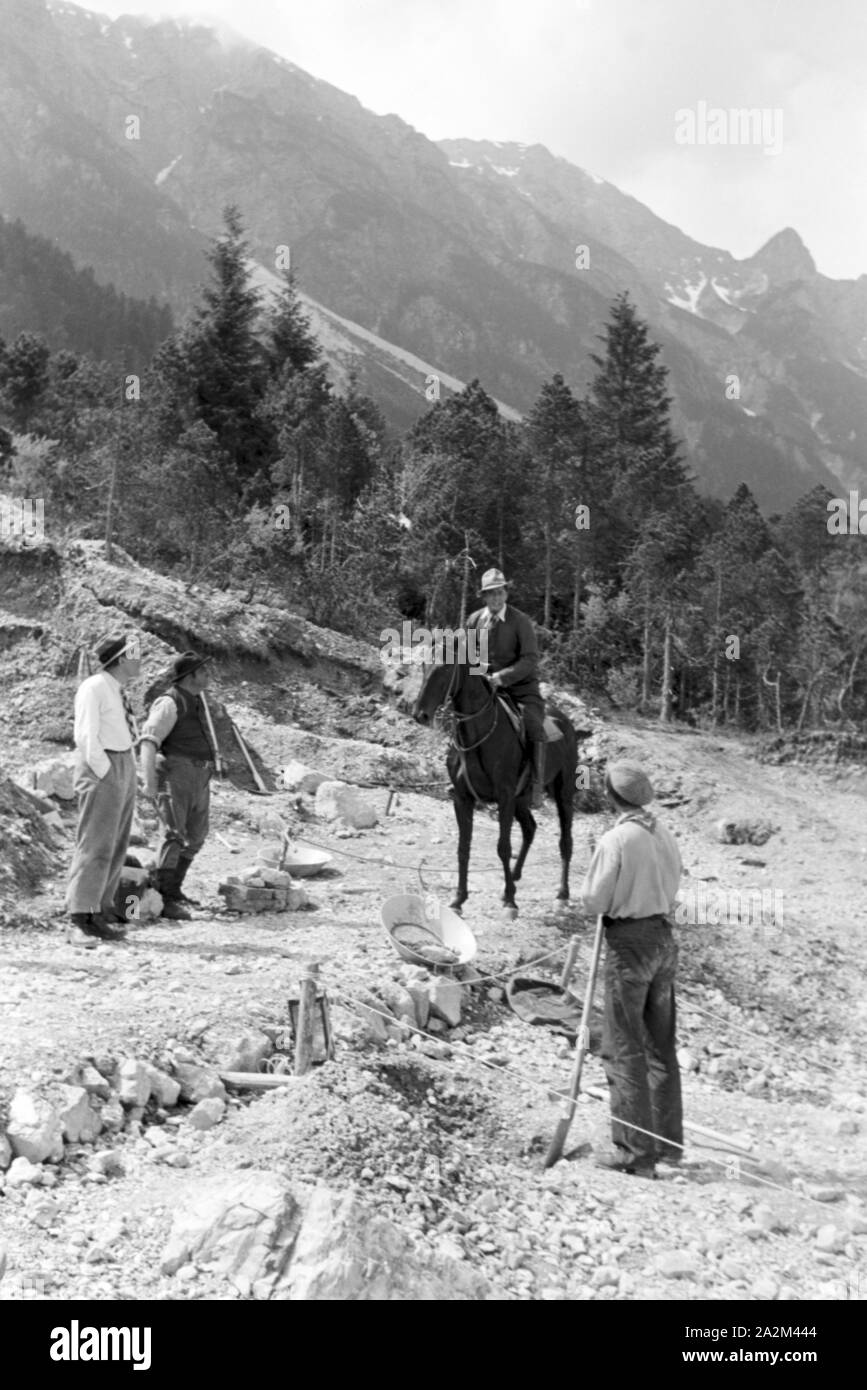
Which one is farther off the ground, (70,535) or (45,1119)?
(70,535)

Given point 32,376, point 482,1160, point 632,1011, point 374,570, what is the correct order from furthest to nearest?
point 32,376 → point 374,570 → point 632,1011 → point 482,1160

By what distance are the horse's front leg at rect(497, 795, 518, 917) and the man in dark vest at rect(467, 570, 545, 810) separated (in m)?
0.50

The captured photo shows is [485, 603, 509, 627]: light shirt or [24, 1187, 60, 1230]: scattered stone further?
[485, 603, 509, 627]: light shirt

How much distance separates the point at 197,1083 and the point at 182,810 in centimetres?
368

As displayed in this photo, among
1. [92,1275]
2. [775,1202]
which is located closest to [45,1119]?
[92,1275]

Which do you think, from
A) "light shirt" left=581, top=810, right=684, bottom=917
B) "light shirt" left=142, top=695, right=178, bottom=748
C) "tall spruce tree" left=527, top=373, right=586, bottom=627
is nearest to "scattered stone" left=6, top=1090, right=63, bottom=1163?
"light shirt" left=581, top=810, right=684, bottom=917

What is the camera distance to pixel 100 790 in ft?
23.7

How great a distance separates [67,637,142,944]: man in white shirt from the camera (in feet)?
23.6

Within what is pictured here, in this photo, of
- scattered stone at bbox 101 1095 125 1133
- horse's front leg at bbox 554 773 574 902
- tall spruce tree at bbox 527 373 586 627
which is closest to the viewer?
scattered stone at bbox 101 1095 125 1133

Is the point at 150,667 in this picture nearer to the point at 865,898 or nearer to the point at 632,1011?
the point at 865,898

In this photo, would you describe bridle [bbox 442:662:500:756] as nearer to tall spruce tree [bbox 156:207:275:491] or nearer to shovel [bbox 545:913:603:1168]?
shovel [bbox 545:913:603:1168]

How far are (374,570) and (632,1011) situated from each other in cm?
2306

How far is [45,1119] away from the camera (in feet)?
14.1
